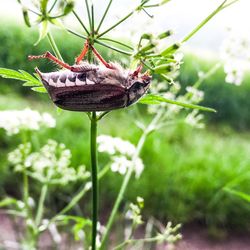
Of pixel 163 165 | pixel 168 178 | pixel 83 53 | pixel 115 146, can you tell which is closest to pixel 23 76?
pixel 83 53

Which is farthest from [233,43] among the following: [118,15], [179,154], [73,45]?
[73,45]

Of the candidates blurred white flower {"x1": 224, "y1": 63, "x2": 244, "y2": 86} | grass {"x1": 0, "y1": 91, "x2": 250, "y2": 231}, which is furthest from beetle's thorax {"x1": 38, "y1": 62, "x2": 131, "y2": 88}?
grass {"x1": 0, "y1": 91, "x2": 250, "y2": 231}

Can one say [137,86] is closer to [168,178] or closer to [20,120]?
[20,120]

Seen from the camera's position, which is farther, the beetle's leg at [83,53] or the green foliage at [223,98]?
the green foliage at [223,98]

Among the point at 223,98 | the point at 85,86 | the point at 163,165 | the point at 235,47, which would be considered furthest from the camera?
the point at 223,98

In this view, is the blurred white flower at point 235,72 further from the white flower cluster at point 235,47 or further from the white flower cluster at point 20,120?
the white flower cluster at point 20,120

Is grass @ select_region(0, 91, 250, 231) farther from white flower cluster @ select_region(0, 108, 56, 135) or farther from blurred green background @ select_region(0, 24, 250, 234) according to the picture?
white flower cluster @ select_region(0, 108, 56, 135)

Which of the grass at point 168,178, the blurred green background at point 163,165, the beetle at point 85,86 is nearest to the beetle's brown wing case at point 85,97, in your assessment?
the beetle at point 85,86

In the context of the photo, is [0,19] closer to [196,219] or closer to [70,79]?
[196,219]
